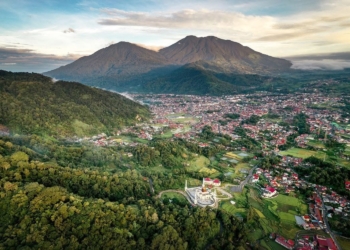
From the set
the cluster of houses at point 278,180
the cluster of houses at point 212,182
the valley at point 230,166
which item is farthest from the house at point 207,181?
the cluster of houses at point 278,180

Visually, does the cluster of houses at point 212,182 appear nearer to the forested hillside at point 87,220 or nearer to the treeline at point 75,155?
the forested hillside at point 87,220

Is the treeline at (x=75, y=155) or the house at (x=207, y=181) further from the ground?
the treeline at (x=75, y=155)

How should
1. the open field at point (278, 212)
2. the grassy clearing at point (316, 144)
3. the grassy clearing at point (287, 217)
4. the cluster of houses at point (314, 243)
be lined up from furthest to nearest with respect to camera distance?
the grassy clearing at point (316, 144) → the grassy clearing at point (287, 217) → the open field at point (278, 212) → the cluster of houses at point (314, 243)

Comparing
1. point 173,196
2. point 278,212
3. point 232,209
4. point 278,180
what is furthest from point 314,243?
point 173,196

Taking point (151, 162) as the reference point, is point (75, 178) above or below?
above

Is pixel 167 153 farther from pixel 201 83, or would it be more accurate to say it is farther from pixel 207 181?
pixel 201 83

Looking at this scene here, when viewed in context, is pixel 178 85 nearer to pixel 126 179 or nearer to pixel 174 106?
pixel 174 106

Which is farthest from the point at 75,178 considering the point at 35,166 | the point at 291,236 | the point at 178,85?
the point at 178,85
